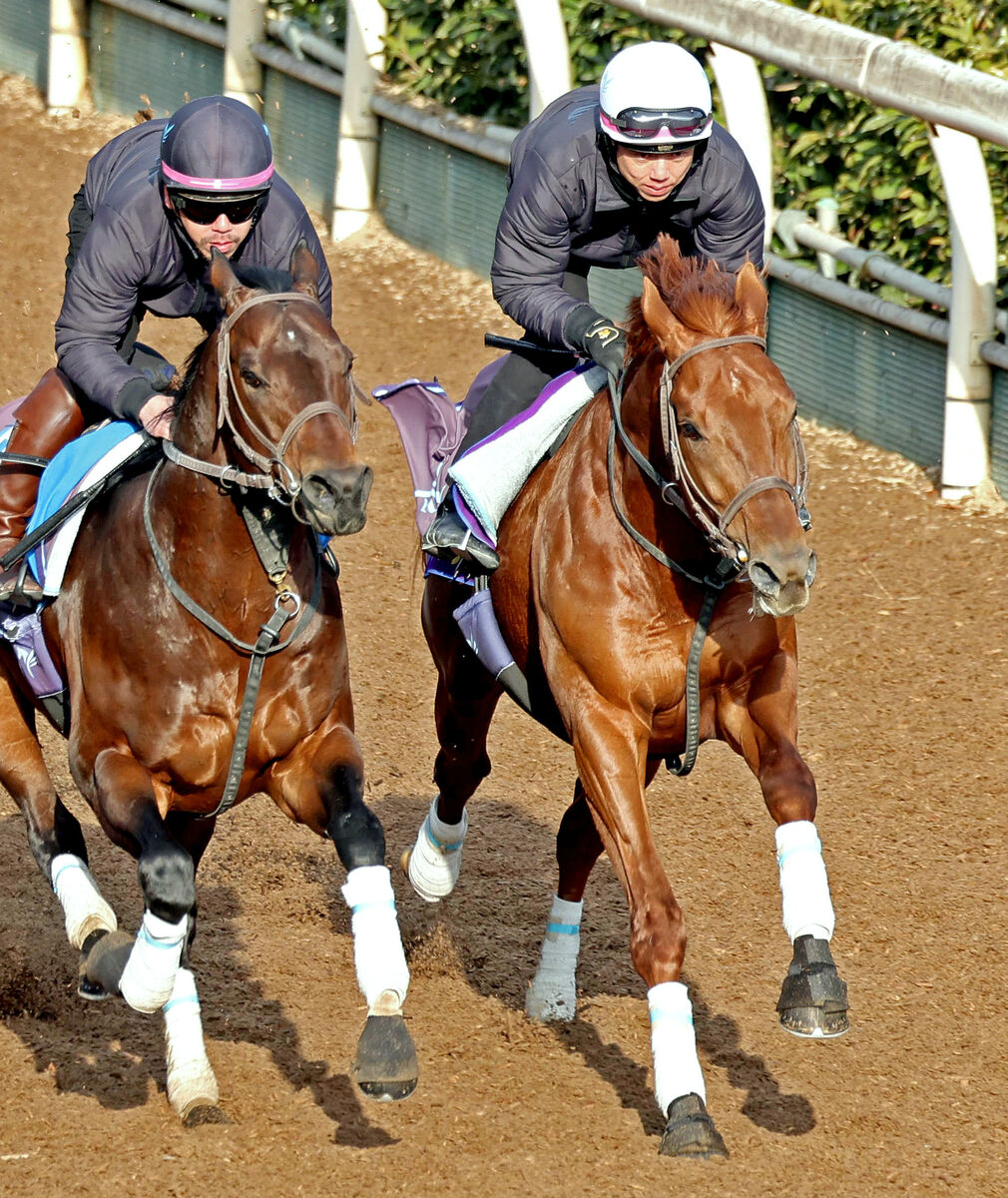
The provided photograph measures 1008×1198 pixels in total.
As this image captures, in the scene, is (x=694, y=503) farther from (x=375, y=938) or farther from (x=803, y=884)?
(x=375, y=938)

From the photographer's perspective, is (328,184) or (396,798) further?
(328,184)

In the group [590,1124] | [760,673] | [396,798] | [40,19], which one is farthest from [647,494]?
[40,19]

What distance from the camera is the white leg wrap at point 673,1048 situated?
479cm

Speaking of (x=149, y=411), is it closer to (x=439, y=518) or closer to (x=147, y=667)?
(x=147, y=667)

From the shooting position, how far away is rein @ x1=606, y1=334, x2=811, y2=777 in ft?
14.8

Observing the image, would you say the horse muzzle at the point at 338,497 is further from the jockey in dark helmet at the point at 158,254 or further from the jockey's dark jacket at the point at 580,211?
the jockey's dark jacket at the point at 580,211

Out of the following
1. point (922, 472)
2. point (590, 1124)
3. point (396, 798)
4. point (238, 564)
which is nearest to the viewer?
point (238, 564)

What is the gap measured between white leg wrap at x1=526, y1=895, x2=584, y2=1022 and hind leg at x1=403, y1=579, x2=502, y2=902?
23.1 inches

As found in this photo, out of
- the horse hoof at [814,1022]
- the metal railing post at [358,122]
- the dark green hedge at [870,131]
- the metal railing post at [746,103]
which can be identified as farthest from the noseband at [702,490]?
the metal railing post at [358,122]

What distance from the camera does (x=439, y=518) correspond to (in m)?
5.91

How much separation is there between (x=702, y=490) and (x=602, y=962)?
2.44 m

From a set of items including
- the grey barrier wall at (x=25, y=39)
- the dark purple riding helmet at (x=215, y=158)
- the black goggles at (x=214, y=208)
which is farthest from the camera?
the grey barrier wall at (x=25, y=39)

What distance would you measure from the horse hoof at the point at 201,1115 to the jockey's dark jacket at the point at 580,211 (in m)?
2.37

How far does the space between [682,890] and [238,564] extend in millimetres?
2635
